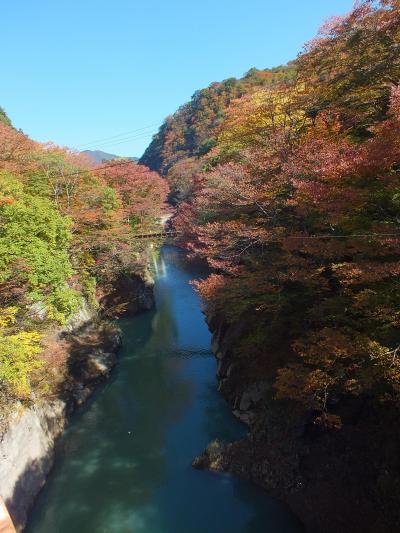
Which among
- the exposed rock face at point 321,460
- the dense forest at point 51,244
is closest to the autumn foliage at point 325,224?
the exposed rock face at point 321,460

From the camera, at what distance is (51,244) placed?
13.6 meters

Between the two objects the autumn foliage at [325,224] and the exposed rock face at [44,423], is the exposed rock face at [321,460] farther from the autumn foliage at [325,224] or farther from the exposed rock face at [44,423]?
the exposed rock face at [44,423]

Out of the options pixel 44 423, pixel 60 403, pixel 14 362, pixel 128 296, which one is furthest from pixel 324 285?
pixel 128 296

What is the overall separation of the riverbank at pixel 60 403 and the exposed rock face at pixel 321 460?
471cm

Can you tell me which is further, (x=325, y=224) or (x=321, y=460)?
(x=325, y=224)

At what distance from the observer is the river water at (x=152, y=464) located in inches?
383

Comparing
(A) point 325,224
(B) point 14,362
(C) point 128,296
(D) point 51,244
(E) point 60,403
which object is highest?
(D) point 51,244

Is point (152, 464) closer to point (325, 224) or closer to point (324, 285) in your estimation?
point (324, 285)

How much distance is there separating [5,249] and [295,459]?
10.0 m

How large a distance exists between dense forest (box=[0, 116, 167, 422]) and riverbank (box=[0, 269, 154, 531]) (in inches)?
19.9

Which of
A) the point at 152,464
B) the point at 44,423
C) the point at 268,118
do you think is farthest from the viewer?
the point at 268,118

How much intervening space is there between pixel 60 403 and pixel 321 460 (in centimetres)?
947

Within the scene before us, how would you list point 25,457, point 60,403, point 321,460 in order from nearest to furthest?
1. point 321,460
2. point 25,457
3. point 60,403

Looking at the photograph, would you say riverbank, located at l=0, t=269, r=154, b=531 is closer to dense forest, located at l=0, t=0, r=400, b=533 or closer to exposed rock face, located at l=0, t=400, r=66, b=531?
exposed rock face, located at l=0, t=400, r=66, b=531
